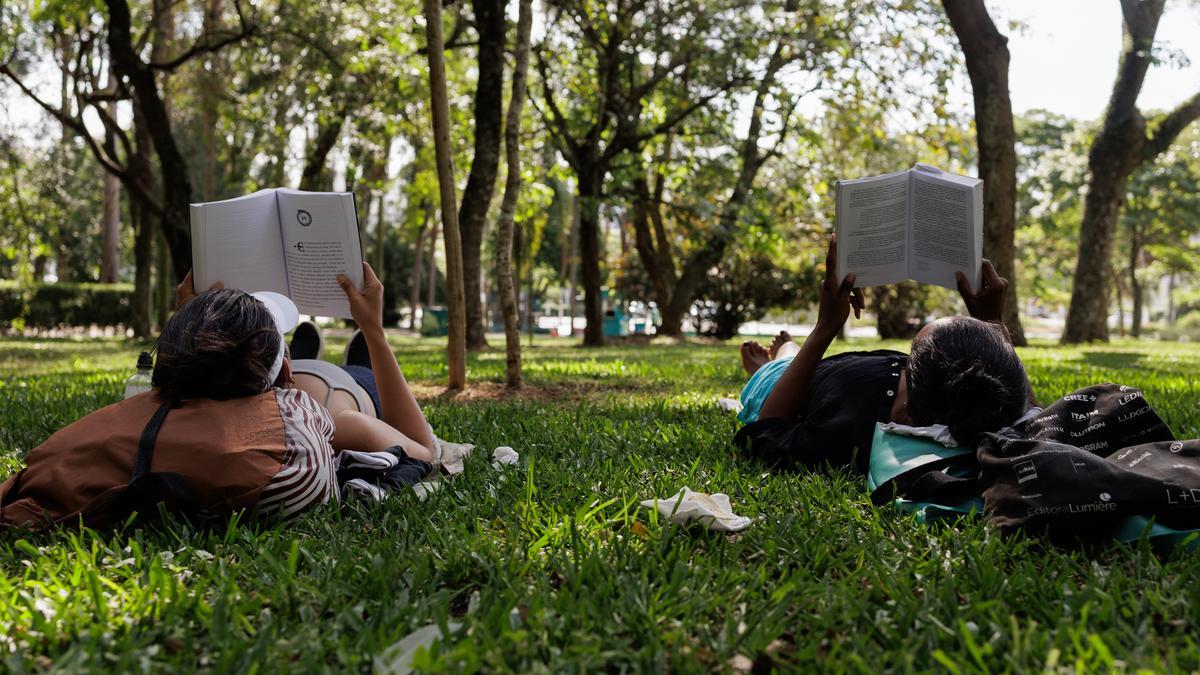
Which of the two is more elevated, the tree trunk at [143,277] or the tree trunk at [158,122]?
the tree trunk at [158,122]

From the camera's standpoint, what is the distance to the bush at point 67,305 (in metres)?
21.9

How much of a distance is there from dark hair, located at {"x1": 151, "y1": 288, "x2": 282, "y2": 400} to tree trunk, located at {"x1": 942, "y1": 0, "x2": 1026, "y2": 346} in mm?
9482

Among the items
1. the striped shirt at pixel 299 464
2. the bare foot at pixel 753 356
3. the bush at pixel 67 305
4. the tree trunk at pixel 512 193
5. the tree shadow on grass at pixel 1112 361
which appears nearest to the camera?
the striped shirt at pixel 299 464

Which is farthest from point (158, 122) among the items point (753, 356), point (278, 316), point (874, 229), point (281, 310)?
point (874, 229)

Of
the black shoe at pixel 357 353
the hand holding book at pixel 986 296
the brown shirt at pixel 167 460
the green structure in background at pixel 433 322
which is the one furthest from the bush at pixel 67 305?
the hand holding book at pixel 986 296

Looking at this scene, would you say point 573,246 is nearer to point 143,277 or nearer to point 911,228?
point 143,277

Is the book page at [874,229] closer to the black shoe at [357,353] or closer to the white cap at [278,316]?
the white cap at [278,316]

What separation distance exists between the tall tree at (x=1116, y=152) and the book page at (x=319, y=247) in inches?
533

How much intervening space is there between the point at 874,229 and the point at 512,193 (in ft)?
10.8

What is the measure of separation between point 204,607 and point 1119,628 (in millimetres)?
1964

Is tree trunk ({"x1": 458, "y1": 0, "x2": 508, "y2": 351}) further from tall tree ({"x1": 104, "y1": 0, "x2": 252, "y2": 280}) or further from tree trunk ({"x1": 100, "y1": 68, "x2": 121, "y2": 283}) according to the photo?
tree trunk ({"x1": 100, "y1": 68, "x2": 121, "y2": 283})

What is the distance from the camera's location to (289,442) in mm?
2512

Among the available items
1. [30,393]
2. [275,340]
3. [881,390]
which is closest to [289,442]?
[275,340]

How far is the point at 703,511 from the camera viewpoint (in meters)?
2.45
